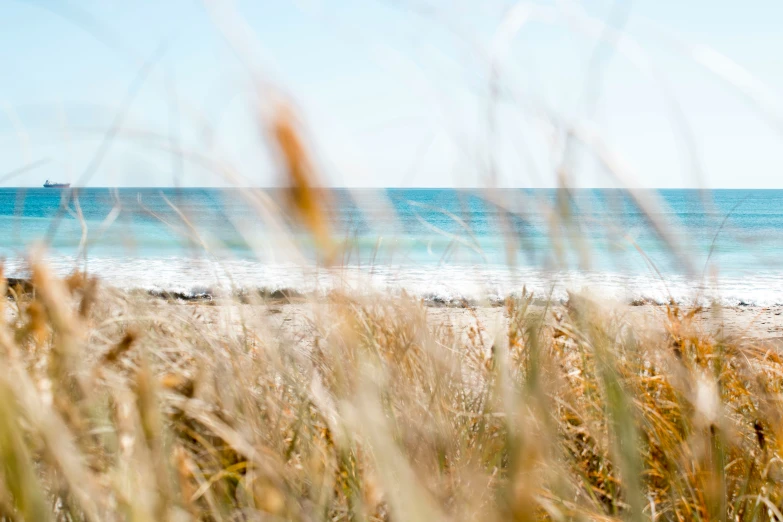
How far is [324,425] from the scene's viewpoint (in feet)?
3.84

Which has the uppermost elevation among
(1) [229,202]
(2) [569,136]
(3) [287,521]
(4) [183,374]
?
(2) [569,136]

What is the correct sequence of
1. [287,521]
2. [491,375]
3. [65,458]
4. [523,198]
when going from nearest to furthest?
[65,458], [287,521], [523,198], [491,375]

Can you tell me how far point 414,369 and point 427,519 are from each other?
2.58 ft

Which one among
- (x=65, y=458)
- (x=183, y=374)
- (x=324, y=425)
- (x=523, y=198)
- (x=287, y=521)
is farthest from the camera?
(x=324, y=425)

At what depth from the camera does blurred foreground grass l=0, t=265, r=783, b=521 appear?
64cm

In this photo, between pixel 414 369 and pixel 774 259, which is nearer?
pixel 774 259

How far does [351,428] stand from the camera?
41.5 inches

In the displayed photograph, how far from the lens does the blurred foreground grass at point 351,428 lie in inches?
25.2

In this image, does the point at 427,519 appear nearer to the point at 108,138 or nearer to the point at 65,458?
the point at 65,458

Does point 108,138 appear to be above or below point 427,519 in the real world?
above

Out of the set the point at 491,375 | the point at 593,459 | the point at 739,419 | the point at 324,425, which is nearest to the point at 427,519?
the point at 324,425

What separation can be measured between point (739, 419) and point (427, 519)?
1.06 metres

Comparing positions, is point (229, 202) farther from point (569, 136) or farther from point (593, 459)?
point (593, 459)

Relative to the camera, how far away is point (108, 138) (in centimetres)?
87
